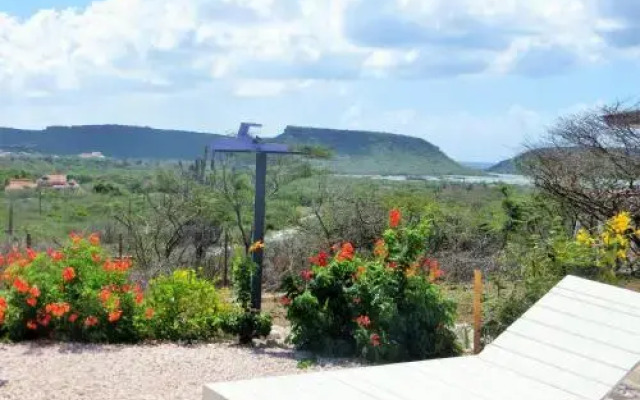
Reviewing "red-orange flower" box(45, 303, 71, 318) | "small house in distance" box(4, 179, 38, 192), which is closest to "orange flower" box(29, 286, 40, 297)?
"red-orange flower" box(45, 303, 71, 318)

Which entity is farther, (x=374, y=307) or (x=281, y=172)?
(x=281, y=172)

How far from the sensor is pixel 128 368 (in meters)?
5.82

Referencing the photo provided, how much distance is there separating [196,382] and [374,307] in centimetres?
157

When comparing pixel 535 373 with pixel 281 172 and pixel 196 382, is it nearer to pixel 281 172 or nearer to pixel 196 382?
pixel 196 382

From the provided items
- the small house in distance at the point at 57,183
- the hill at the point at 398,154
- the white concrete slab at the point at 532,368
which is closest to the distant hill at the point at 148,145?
the hill at the point at 398,154

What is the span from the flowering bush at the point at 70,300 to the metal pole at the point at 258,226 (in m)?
0.96

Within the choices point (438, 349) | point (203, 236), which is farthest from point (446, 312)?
point (203, 236)

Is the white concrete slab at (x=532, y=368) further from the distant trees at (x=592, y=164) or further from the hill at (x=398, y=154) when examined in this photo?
the hill at (x=398, y=154)

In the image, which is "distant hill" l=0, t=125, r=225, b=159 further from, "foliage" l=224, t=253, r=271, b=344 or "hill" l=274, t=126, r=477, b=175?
"foliage" l=224, t=253, r=271, b=344

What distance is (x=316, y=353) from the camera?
6562 millimetres

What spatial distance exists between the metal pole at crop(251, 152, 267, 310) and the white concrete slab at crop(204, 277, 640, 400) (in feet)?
8.39

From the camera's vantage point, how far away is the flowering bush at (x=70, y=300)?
670cm

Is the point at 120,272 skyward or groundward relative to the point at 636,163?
groundward

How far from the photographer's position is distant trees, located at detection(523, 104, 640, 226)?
10938 millimetres
